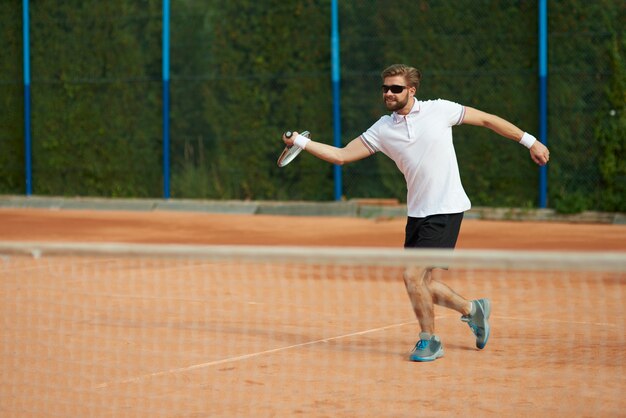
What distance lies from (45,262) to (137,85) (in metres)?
8.51

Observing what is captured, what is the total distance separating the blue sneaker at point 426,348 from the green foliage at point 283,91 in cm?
924

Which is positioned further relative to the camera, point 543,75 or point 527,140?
point 543,75

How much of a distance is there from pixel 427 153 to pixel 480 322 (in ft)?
3.48

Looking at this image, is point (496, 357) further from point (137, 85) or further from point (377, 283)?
point (137, 85)

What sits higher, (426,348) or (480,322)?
(480,322)

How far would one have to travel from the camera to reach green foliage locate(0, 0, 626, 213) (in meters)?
16.4

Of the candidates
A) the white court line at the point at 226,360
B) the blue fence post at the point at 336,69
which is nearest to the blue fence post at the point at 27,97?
the blue fence post at the point at 336,69

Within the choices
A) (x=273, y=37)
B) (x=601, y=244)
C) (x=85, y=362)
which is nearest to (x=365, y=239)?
(x=601, y=244)

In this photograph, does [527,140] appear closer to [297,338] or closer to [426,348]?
[426,348]

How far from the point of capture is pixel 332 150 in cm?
775

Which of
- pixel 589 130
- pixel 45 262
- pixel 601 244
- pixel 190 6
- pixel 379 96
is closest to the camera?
pixel 45 262

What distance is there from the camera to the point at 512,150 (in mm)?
16938

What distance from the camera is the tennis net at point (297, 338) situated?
6062 mm

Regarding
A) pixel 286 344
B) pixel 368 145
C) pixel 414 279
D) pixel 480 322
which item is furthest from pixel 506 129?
pixel 286 344
